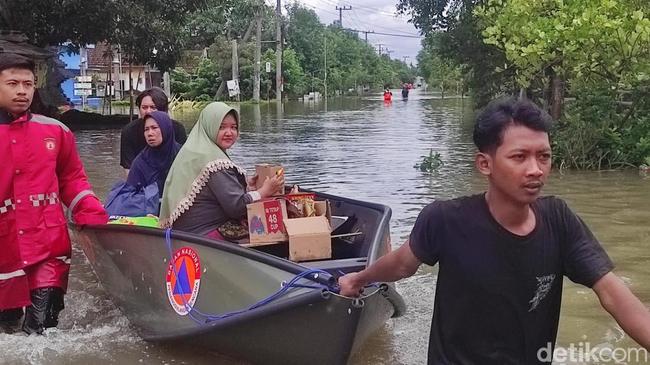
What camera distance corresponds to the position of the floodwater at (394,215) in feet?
15.8

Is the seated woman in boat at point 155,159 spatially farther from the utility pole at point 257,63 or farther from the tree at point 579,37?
the utility pole at point 257,63

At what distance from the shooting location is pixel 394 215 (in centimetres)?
935

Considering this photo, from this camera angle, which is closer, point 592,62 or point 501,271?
point 501,271

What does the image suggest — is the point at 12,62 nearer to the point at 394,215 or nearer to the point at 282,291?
the point at 282,291

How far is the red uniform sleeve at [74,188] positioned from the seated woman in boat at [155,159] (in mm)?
1123

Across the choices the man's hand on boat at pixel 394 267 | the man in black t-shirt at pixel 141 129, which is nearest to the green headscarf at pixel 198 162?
the man in black t-shirt at pixel 141 129

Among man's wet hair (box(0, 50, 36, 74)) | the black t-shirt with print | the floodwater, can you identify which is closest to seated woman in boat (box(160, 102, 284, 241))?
the floodwater

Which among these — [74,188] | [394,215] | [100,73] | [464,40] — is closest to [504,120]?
[74,188]

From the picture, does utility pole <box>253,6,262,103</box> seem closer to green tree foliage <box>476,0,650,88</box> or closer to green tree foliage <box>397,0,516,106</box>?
green tree foliage <box>397,0,516,106</box>

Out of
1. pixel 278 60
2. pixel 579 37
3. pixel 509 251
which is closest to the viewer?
pixel 509 251

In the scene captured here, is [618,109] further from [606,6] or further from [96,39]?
[96,39]

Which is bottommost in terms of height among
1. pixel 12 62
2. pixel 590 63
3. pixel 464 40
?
pixel 12 62

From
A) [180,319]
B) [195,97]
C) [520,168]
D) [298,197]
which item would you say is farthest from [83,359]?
[195,97]

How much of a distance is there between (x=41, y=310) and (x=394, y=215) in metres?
5.38
